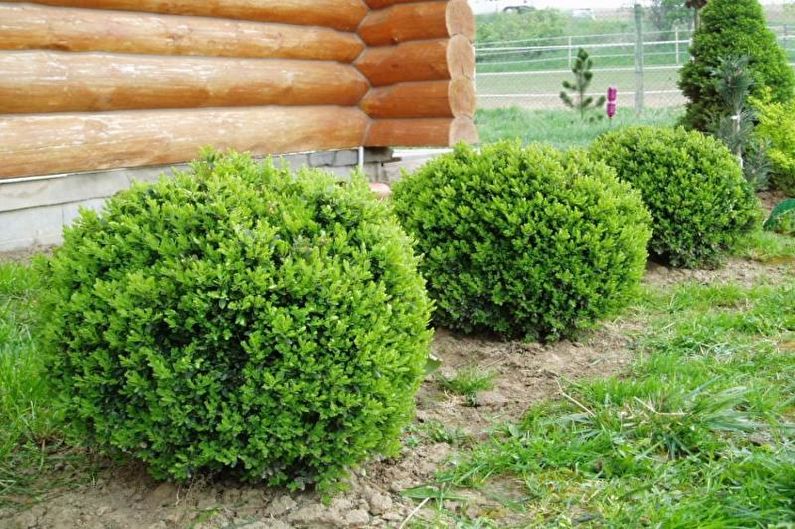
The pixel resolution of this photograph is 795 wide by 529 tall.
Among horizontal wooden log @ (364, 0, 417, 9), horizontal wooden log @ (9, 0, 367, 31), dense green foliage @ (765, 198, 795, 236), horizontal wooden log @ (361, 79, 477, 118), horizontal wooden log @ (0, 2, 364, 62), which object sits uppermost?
horizontal wooden log @ (364, 0, 417, 9)

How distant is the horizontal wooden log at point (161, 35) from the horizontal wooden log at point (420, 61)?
0.22 meters

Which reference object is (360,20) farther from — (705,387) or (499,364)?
(705,387)

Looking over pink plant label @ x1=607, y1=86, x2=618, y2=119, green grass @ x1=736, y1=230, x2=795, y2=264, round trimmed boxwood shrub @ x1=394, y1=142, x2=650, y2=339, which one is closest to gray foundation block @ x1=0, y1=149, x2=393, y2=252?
round trimmed boxwood shrub @ x1=394, y1=142, x2=650, y2=339

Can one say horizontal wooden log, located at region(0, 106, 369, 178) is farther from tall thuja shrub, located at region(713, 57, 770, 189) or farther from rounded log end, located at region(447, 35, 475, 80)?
tall thuja shrub, located at region(713, 57, 770, 189)

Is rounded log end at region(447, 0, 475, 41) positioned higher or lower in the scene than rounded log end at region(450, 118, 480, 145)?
higher

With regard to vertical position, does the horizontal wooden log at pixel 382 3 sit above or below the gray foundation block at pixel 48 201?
above

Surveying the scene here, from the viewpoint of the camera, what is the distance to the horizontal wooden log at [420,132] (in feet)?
24.5

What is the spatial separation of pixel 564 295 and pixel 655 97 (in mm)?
20134

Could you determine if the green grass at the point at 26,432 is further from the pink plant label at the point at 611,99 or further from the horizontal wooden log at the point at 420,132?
the pink plant label at the point at 611,99

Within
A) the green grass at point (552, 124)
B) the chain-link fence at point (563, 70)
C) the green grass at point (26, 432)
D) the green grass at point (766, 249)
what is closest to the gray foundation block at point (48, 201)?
the green grass at point (26, 432)

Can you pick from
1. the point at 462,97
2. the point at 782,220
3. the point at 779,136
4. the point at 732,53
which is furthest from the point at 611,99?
the point at 462,97

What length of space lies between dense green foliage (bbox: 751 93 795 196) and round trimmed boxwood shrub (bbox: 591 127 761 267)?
2269 mm

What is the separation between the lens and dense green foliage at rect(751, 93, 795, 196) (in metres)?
8.12

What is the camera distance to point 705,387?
3.52 m
